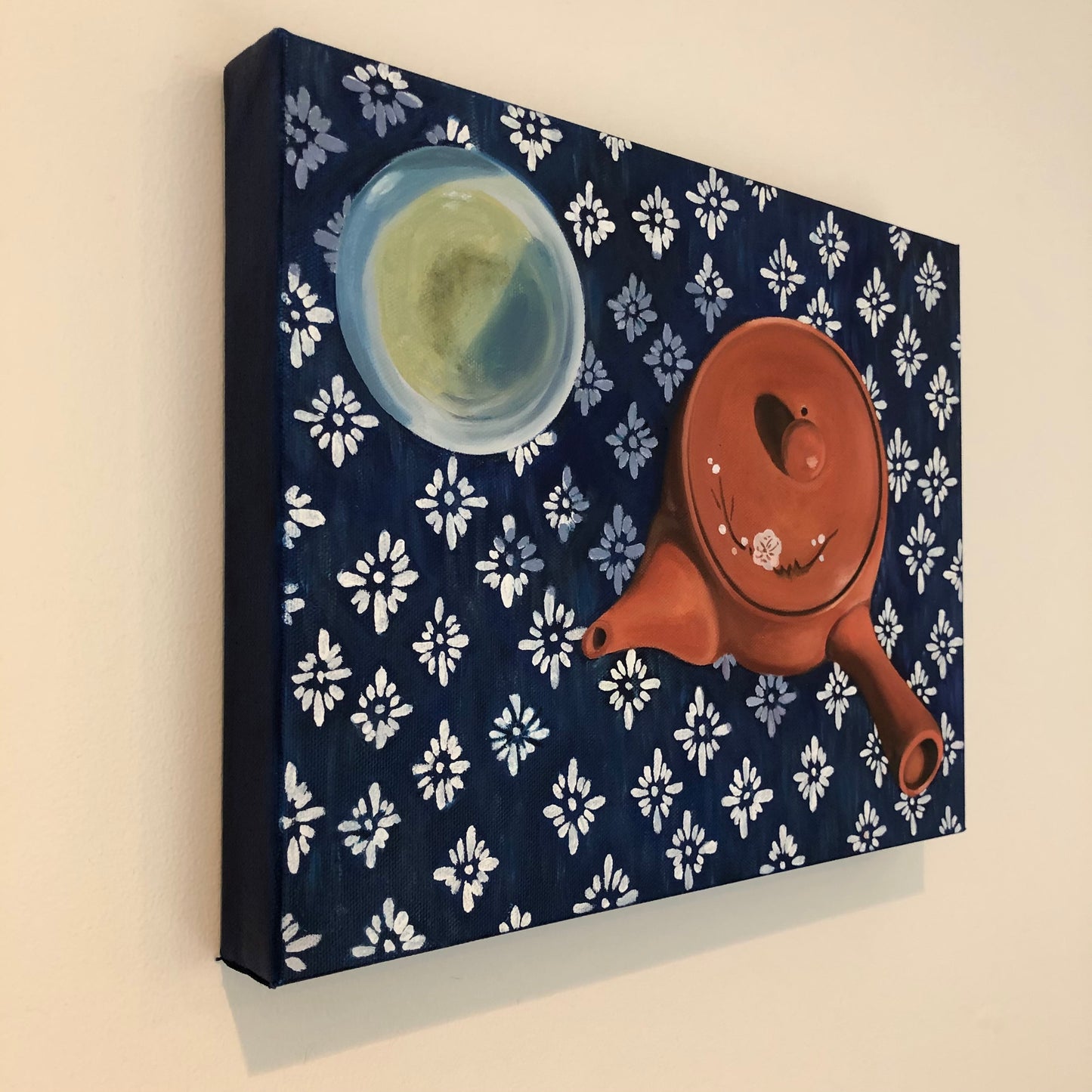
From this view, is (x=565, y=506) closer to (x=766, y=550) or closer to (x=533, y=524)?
(x=533, y=524)

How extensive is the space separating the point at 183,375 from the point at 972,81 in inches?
40.4

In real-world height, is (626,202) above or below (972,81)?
below

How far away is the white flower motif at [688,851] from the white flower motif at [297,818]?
1.03 ft

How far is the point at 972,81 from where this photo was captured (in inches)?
51.7

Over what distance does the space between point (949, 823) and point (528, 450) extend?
2.11 ft

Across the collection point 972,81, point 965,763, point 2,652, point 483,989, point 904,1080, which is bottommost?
point 904,1080

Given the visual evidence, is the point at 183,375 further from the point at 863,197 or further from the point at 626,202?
the point at 863,197

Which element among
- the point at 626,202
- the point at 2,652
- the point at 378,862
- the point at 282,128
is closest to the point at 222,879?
the point at 378,862

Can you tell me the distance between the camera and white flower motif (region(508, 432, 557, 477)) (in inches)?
32.6

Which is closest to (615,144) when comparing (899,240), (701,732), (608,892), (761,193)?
(761,193)

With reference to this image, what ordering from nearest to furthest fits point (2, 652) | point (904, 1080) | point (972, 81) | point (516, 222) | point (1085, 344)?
point (2, 652) → point (516, 222) → point (904, 1080) → point (972, 81) → point (1085, 344)

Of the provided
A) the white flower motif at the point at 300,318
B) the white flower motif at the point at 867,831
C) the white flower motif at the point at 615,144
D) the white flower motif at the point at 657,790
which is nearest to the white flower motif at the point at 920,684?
the white flower motif at the point at 867,831

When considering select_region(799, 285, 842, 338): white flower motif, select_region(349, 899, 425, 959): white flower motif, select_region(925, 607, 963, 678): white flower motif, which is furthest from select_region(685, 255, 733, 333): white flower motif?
select_region(349, 899, 425, 959): white flower motif

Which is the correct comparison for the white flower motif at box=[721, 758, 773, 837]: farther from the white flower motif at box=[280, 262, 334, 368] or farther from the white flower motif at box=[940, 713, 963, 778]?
the white flower motif at box=[280, 262, 334, 368]
